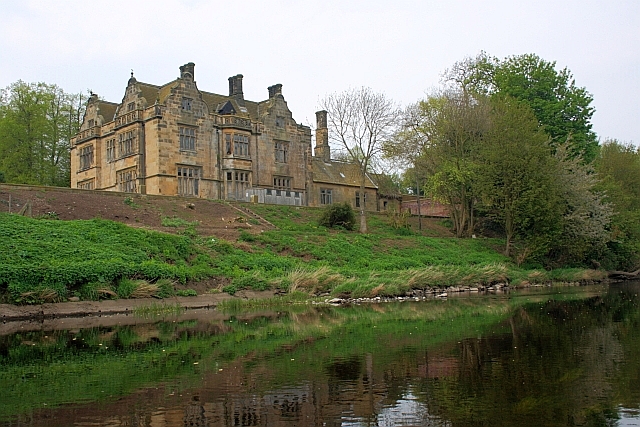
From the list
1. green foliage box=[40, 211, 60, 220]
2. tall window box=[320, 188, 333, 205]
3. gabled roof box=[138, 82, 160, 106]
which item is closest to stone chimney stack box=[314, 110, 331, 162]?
tall window box=[320, 188, 333, 205]

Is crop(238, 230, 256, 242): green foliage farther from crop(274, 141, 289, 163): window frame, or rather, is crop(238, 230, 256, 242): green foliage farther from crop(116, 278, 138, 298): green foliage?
crop(274, 141, 289, 163): window frame

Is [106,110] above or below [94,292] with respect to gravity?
above

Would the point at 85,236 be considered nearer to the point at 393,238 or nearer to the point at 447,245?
the point at 393,238

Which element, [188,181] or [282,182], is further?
[282,182]

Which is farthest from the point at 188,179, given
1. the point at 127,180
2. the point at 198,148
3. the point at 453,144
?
the point at 453,144

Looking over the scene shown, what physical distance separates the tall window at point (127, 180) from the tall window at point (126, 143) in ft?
4.95

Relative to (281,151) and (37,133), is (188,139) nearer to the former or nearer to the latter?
(281,151)

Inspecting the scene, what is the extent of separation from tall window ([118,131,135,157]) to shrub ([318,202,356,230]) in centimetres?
1779

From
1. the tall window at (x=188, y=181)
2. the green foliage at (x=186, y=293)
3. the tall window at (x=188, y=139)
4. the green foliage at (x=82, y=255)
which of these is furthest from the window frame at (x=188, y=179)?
the green foliage at (x=186, y=293)

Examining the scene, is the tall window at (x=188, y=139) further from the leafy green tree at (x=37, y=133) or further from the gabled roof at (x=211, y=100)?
the leafy green tree at (x=37, y=133)

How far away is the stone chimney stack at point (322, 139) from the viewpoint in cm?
7219

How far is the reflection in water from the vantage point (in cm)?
983

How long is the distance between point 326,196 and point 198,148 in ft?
49.5

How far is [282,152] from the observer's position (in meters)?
63.0
